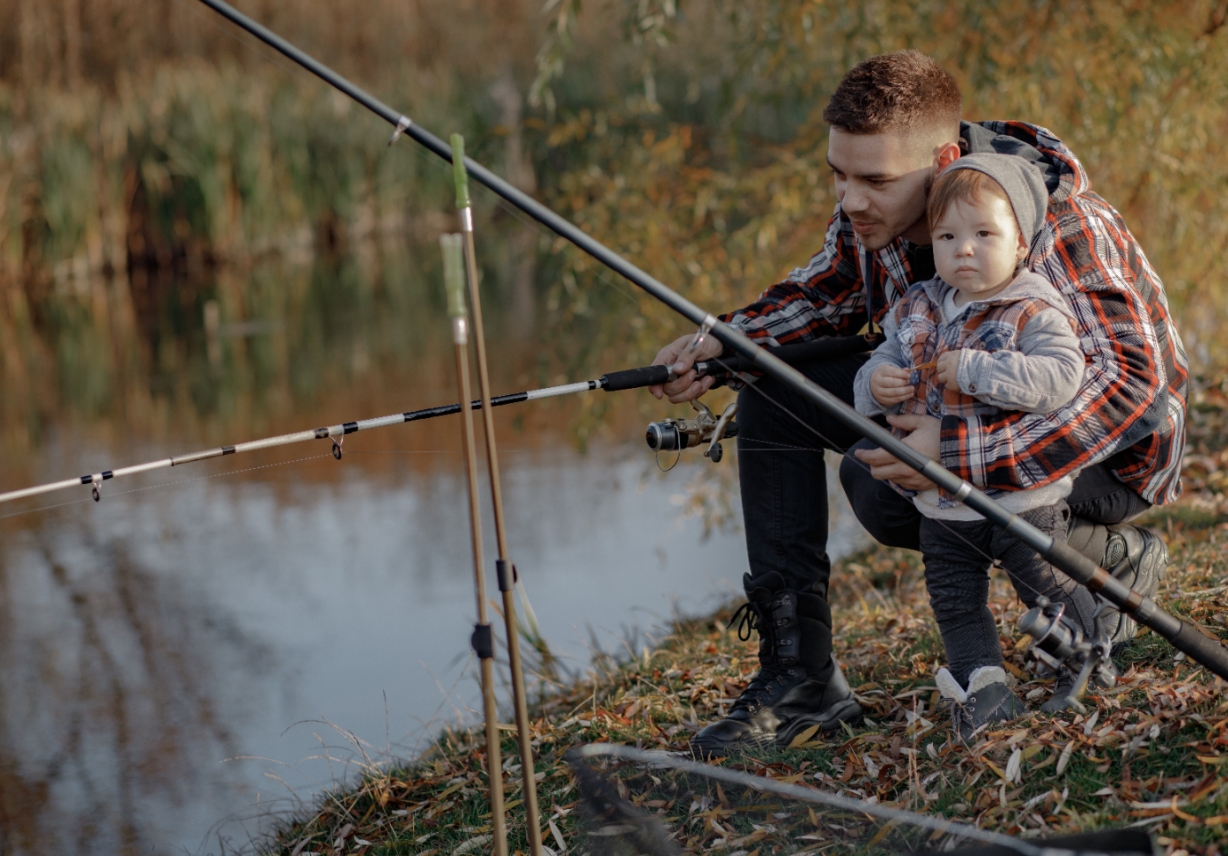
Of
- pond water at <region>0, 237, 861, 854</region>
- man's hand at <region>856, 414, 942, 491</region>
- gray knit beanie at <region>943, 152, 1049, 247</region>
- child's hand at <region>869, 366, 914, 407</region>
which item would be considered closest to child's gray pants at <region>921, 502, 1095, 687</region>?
man's hand at <region>856, 414, 942, 491</region>

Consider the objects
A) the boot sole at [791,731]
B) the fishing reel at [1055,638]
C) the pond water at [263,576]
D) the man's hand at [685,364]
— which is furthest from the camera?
the pond water at [263,576]

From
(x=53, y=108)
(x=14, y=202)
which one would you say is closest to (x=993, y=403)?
(x=14, y=202)

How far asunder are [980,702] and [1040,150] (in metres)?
0.93

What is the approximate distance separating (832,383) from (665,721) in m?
0.74

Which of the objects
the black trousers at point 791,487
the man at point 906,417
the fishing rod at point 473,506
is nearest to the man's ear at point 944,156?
the man at point 906,417

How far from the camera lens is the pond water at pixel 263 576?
129 inches

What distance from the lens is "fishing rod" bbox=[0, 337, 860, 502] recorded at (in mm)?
1934

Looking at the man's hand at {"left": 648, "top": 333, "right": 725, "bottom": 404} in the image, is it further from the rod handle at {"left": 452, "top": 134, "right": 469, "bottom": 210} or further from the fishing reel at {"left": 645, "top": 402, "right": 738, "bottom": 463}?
the rod handle at {"left": 452, "top": 134, "right": 469, "bottom": 210}

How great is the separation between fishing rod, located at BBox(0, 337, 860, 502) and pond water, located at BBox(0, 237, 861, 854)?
100 cm

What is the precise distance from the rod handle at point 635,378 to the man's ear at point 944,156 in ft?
1.92

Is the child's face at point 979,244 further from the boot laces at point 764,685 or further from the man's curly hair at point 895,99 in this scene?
the boot laces at point 764,685

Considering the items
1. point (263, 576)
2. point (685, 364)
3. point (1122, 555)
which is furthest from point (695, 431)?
point (263, 576)

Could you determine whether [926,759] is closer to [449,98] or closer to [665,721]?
[665,721]

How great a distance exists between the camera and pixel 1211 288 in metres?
4.62
